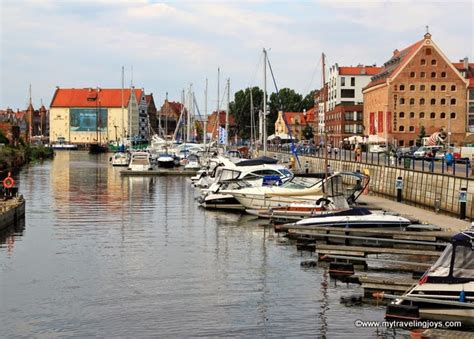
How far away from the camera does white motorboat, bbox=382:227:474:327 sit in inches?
789

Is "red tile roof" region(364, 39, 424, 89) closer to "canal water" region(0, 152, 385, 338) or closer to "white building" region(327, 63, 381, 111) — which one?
"white building" region(327, 63, 381, 111)

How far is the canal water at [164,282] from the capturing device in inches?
830

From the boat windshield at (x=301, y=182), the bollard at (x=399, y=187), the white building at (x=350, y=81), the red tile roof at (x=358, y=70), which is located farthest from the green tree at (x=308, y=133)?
the boat windshield at (x=301, y=182)

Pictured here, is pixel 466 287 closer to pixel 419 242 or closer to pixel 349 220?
pixel 419 242

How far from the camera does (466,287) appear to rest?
65.8 ft

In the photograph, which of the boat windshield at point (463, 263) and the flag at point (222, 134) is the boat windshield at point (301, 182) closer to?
the boat windshield at point (463, 263)

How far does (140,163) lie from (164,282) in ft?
215

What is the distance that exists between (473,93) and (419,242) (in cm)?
9804

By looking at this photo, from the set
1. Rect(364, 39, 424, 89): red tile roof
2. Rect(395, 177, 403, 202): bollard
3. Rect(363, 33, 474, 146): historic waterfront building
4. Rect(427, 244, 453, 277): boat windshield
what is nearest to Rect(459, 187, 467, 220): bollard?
Rect(395, 177, 403, 202): bollard

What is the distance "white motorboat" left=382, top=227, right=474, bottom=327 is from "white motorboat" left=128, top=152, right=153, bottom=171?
233 ft

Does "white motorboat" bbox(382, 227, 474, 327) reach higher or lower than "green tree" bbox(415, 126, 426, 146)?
lower

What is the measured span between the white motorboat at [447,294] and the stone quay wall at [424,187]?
19593mm

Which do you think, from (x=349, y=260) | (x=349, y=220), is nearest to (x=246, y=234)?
(x=349, y=220)

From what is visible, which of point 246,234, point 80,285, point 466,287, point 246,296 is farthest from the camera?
point 246,234
